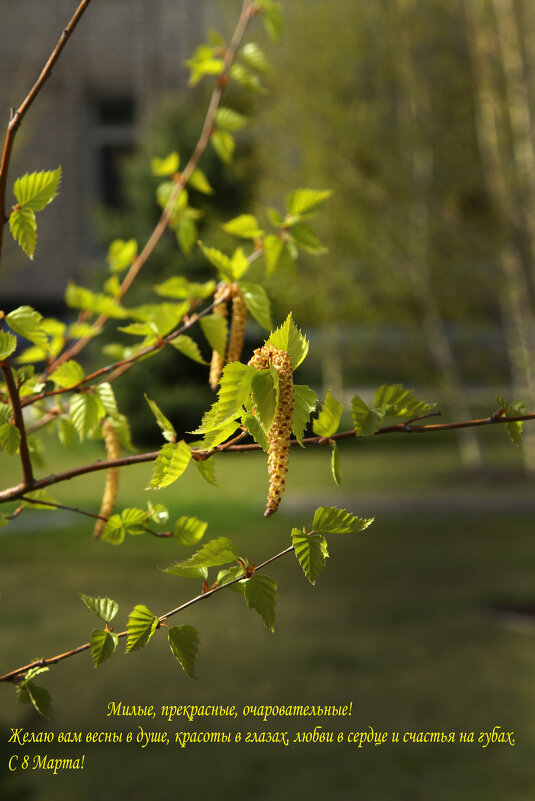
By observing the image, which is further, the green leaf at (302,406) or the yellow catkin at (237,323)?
the yellow catkin at (237,323)

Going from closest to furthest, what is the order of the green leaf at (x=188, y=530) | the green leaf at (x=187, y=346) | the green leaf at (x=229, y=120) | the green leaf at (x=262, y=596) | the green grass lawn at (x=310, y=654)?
the green leaf at (x=262, y=596) < the green leaf at (x=188, y=530) < the green leaf at (x=187, y=346) < the green leaf at (x=229, y=120) < the green grass lawn at (x=310, y=654)

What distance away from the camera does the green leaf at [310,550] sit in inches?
43.3

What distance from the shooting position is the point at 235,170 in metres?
15.6

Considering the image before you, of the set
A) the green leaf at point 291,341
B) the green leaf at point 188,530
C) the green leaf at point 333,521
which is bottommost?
the green leaf at point 188,530

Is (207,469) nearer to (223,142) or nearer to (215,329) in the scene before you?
(215,329)

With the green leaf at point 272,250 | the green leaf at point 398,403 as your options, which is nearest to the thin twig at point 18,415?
the green leaf at point 398,403

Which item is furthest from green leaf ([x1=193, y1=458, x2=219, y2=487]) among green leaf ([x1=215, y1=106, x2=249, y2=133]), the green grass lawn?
the green grass lawn

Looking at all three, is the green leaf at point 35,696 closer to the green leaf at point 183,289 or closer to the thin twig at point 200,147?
the green leaf at point 183,289

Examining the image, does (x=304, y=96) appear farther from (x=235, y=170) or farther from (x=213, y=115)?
(x=213, y=115)

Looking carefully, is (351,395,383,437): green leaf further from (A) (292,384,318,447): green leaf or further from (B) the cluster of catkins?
(B) the cluster of catkins

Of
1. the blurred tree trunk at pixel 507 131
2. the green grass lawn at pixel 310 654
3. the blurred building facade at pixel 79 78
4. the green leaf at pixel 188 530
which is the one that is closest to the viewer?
the green leaf at pixel 188 530

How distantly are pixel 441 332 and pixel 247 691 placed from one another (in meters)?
8.65

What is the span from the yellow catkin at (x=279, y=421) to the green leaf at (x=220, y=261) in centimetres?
46

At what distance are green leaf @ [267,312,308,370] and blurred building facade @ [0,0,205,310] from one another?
2153cm
